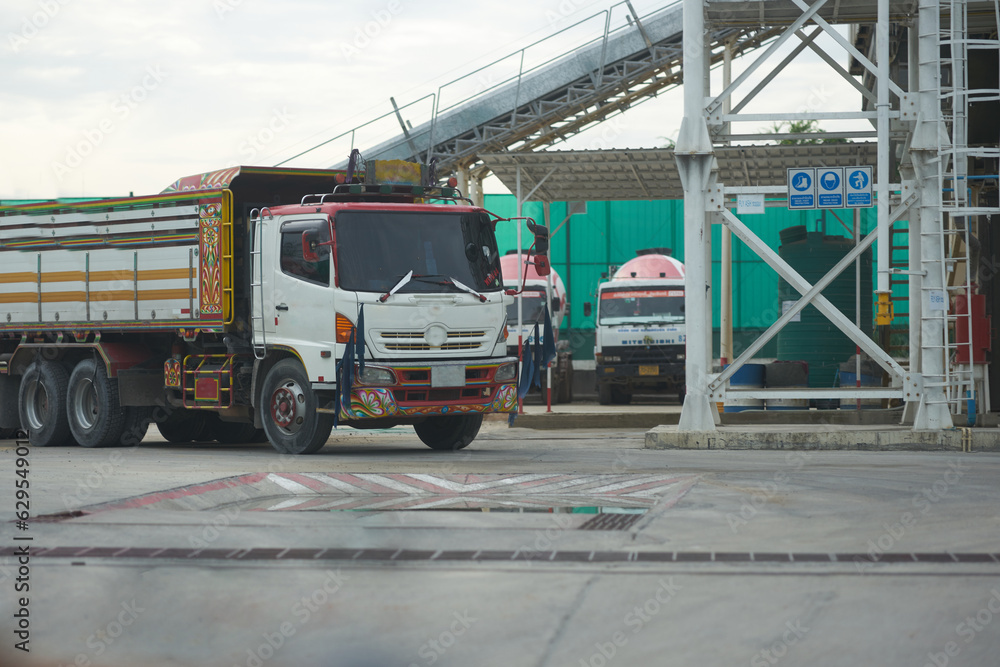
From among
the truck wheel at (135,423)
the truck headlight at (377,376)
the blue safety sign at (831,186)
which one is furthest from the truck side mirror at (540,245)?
the truck wheel at (135,423)

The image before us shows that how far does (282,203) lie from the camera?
49.5 ft

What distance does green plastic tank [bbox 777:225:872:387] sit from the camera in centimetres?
2447

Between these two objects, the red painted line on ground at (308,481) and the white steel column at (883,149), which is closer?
the red painted line on ground at (308,481)

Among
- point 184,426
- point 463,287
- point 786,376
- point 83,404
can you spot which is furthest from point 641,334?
point 463,287

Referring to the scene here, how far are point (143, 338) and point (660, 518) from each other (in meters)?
9.58

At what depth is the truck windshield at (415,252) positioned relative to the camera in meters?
13.3

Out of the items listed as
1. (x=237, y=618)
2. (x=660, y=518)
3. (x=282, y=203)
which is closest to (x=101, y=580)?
(x=237, y=618)

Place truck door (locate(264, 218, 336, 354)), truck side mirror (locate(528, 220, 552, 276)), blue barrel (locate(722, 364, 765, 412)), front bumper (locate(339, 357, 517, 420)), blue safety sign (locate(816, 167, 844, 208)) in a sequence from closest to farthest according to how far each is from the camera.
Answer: front bumper (locate(339, 357, 517, 420)), truck door (locate(264, 218, 336, 354)), truck side mirror (locate(528, 220, 552, 276)), blue safety sign (locate(816, 167, 844, 208)), blue barrel (locate(722, 364, 765, 412))

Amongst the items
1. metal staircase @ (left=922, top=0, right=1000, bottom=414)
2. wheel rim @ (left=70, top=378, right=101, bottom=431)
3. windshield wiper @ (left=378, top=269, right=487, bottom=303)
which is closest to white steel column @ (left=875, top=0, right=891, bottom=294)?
metal staircase @ (left=922, top=0, right=1000, bottom=414)

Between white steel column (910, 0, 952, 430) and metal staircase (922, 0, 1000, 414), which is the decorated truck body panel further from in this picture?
metal staircase (922, 0, 1000, 414)

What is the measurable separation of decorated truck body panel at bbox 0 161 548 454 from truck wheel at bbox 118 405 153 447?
3 centimetres

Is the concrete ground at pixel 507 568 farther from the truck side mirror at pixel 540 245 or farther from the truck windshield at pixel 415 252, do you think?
the truck side mirror at pixel 540 245

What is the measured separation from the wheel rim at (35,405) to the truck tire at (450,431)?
5443 millimetres

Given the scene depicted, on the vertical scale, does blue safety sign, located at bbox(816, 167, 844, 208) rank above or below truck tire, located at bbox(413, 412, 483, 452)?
above
